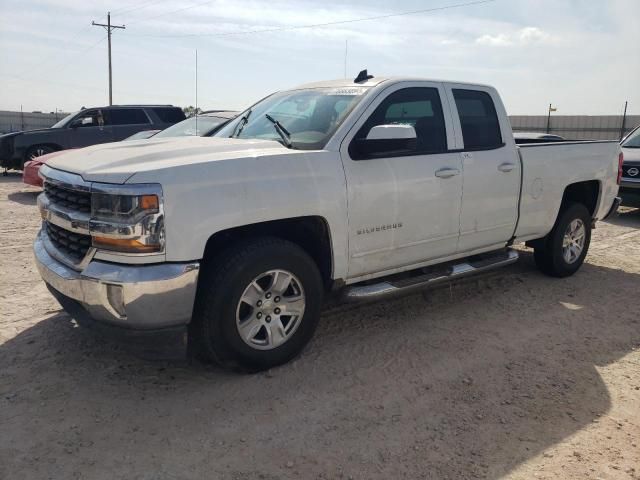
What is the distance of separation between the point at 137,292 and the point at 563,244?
4723mm

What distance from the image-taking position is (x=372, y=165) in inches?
155

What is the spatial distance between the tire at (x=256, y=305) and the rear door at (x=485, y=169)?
1687 mm

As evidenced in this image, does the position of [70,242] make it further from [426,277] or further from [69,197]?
[426,277]

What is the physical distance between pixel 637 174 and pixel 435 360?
7.92 metres

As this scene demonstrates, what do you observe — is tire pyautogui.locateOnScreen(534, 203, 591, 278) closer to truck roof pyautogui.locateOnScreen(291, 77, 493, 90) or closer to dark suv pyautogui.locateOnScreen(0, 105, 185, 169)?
truck roof pyautogui.locateOnScreen(291, 77, 493, 90)

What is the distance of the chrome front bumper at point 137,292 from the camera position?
9.96ft

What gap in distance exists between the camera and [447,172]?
173 inches

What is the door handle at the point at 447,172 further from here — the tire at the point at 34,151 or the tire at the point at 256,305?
the tire at the point at 34,151

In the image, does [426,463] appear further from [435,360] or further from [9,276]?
[9,276]

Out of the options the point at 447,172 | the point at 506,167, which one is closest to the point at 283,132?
the point at 447,172

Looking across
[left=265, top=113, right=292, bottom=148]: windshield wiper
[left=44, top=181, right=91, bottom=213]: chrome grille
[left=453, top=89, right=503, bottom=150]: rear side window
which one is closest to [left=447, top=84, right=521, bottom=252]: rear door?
[left=453, top=89, right=503, bottom=150]: rear side window

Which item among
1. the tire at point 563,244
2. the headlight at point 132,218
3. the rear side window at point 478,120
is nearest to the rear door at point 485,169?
the rear side window at point 478,120

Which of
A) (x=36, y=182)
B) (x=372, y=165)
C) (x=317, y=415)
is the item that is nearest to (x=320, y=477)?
(x=317, y=415)

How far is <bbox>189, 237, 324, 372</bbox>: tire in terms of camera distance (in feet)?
11.0
